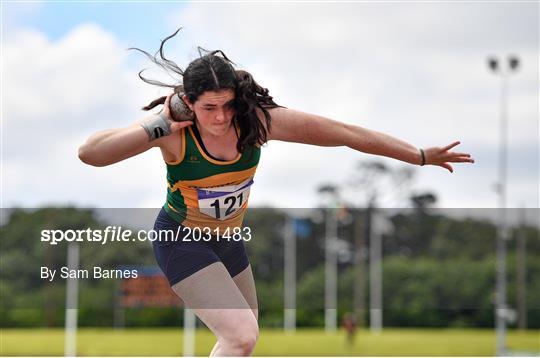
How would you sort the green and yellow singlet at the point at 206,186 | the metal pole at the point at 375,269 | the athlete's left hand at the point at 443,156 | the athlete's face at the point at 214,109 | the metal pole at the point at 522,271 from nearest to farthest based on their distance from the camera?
1. the athlete's face at the point at 214,109
2. the green and yellow singlet at the point at 206,186
3. the athlete's left hand at the point at 443,156
4. the metal pole at the point at 522,271
5. the metal pole at the point at 375,269

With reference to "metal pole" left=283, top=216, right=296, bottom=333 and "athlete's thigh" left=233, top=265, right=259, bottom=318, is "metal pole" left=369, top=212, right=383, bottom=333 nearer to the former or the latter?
"metal pole" left=283, top=216, right=296, bottom=333

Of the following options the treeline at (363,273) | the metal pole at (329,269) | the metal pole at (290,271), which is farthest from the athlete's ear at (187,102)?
the metal pole at (329,269)

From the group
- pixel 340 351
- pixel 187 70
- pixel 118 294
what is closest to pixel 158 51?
pixel 187 70

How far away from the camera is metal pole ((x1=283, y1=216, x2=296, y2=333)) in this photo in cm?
5257

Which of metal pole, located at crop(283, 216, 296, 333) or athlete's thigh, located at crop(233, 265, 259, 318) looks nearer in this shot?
athlete's thigh, located at crop(233, 265, 259, 318)

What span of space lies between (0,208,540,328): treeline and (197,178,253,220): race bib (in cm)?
3688

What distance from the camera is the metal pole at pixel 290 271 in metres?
52.6

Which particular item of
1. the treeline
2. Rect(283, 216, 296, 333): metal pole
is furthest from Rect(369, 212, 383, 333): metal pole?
Rect(283, 216, 296, 333): metal pole

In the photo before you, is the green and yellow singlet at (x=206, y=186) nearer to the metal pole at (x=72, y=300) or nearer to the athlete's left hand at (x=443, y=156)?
the athlete's left hand at (x=443, y=156)

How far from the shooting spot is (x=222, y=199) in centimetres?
557

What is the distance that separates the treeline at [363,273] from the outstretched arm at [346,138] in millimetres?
36947

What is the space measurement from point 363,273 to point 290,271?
804 centimetres

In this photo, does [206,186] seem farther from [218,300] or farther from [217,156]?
[218,300]

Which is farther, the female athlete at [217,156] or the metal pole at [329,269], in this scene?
the metal pole at [329,269]
